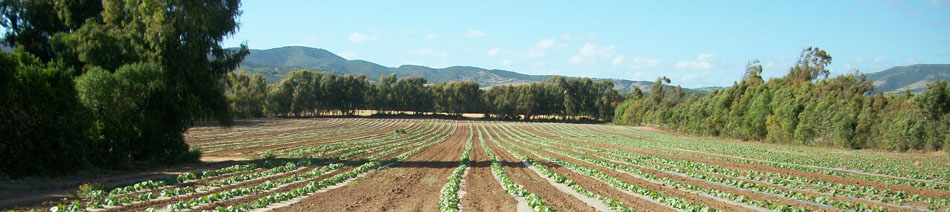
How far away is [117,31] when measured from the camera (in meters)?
22.0

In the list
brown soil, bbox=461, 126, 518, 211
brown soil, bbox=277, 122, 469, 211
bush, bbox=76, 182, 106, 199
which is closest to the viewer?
brown soil, bbox=277, 122, 469, 211

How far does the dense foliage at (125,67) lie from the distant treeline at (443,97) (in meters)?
100.0

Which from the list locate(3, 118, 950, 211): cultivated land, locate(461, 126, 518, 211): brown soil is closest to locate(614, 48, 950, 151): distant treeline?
locate(3, 118, 950, 211): cultivated land

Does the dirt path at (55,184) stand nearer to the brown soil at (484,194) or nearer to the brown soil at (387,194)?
the brown soil at (387,194)

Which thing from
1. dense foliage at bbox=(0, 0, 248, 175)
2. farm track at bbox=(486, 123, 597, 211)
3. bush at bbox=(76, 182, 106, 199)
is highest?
dense foliage at bbox=(0, 0, 248, 175)

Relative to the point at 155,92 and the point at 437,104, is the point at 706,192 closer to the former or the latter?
the point at 155,92

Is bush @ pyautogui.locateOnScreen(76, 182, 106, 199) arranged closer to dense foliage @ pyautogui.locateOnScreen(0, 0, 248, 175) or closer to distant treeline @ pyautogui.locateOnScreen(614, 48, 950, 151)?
dense foliage @ pyautogui.locateOnScreen(0, 0, 248, 175)

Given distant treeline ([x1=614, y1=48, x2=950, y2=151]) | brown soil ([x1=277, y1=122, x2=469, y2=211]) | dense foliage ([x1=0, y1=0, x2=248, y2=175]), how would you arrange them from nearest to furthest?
brown soil ([x1=277, y1=122, x2=469, y2=211]) → dense foliage ([x1=0, y1=0, x2=248, y2=175]) → distant treeline ([x1=614, y1=48, x2=950, y2=151])

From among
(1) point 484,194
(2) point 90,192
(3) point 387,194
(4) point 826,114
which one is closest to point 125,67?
(2) point 90,192

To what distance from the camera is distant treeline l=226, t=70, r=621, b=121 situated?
127 m

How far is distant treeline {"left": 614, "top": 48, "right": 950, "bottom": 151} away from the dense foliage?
4520 cm

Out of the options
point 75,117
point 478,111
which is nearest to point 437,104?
point 478,111

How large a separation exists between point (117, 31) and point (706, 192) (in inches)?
942

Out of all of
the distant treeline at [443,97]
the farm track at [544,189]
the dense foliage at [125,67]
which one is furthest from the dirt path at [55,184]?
the distant treeline at [443,97]
